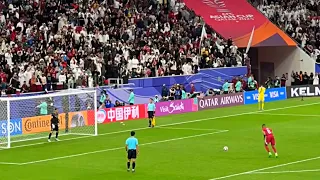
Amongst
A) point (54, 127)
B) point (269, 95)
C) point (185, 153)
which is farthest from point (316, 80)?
point (185, 153)

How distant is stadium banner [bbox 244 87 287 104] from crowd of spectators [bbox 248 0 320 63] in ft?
20.3

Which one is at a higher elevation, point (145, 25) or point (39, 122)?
point (145, 25)

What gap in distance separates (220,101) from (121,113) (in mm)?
11235

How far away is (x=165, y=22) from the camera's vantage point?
212 ft

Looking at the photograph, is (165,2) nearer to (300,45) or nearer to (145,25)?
(145,25)

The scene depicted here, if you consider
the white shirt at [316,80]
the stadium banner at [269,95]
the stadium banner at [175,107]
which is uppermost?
the white shirt at [316,80]

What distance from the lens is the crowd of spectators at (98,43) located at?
51.7 m

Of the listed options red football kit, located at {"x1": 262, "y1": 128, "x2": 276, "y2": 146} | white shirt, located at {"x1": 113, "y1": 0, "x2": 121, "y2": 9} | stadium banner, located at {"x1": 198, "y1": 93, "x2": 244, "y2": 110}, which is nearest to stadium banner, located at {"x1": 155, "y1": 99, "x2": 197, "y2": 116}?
stadium banner, located at {"x1": 198, "y1": 93, "x2": 244, "y2": 110}

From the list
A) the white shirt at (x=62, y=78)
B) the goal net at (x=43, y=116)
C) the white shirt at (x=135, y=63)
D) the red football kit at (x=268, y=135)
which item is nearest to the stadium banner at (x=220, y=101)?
the white shirt at (x=135, y=63)

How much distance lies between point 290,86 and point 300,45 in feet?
17.8

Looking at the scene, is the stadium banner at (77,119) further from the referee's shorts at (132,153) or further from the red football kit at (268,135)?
the referee's shorts at (132,153)

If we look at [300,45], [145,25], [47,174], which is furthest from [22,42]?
[300,45]

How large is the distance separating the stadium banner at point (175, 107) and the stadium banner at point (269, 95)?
662cm

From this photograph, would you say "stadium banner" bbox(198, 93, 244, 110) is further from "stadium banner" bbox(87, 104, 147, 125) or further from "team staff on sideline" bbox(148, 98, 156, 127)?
"team staff on sideline" bbox(148, 98, 156, 127)
